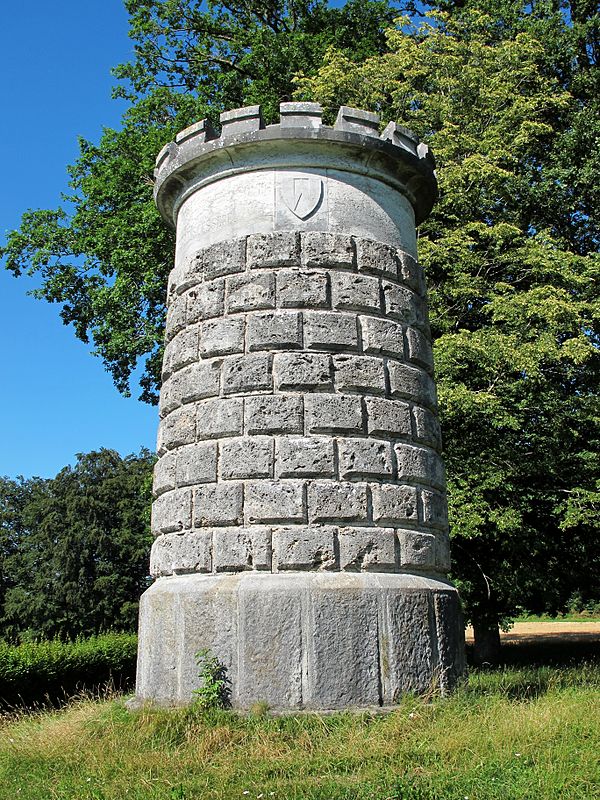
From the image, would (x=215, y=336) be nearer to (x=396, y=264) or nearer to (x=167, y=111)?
(x=396, y=264)

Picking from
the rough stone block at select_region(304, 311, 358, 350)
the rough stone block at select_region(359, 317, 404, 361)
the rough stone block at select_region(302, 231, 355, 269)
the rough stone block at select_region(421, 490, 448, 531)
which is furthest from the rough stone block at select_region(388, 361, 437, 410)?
the rough stone block at select_region(302, 231, 355, 269)

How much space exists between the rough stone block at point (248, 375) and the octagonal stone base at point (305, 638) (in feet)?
5.08

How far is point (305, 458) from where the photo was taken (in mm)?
6043

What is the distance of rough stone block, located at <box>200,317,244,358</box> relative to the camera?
649 centimetres

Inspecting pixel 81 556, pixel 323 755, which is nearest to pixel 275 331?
pixel 323 755

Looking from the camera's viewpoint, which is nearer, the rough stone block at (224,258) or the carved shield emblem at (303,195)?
the rough stone block at (224,258)

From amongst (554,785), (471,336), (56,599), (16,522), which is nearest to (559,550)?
(471,336)

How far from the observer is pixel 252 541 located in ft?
19.3

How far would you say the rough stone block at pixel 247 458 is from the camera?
605 cm

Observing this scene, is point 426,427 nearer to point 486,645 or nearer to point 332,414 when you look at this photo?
point 332,414

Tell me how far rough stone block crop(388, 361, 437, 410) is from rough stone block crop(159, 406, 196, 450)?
1780 millimetres

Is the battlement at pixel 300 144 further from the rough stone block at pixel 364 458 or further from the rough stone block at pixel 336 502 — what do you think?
the rough stone block at pixel 336 502

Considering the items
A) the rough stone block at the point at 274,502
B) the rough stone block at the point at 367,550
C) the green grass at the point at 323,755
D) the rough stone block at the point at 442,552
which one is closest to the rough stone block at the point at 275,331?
the rough stone block at the point at 274,502

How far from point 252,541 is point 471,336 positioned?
8.96 m
